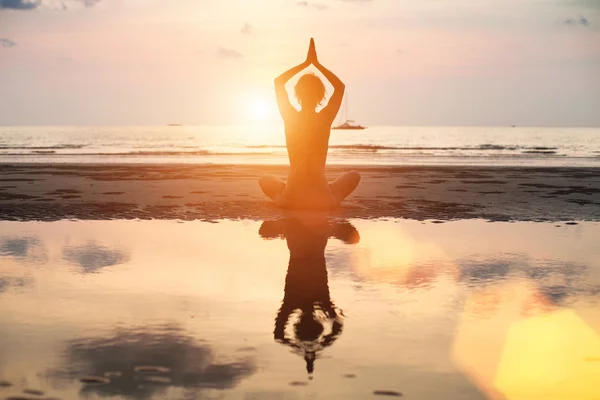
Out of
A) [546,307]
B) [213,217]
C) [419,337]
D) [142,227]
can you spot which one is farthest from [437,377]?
[213,217]

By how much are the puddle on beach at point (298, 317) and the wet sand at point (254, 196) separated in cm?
292

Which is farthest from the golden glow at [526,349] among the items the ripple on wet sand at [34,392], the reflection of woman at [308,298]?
the ripple on wet sand at [34,392]

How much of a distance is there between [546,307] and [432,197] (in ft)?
31.9

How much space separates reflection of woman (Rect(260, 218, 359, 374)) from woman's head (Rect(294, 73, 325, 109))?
2.30 meters

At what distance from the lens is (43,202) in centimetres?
1354

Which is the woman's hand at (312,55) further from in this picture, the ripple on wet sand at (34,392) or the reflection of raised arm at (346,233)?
the ripple on wet sand at (34,392)

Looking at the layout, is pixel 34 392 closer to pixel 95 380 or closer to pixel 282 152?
pixel 95 380

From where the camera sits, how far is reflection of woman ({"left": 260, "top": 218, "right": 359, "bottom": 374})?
4.50 metres

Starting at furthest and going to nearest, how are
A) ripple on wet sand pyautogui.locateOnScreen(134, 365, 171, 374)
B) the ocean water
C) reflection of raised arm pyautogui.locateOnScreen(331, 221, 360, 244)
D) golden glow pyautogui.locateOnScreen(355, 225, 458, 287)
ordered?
the ocean water, reflection of raised arm pyautogui.locateOnScreen(331, 221, 360, 244), golden glow pyautogui.locateOnScreen(355, 225, 458, 287), ripple on wet sand pyautogui.locateOnScreen(134, 365, 171, 374)

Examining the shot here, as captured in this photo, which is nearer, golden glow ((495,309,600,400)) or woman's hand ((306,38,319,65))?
golden glow ((495,309,600,400))

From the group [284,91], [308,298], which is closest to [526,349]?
[308,298]

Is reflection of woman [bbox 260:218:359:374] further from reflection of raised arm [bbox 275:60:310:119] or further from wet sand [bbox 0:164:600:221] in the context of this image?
reflection of raised arm [bbox 275:60:310:119]

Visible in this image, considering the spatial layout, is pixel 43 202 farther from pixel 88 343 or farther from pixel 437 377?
pixel 437 377

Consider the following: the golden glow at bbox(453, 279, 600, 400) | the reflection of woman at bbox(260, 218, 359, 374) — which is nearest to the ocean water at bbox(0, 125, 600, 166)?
the reflection of woman at bbox(260, 218, 359, 374)
